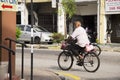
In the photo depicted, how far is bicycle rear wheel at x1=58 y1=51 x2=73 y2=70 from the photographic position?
16609 mm

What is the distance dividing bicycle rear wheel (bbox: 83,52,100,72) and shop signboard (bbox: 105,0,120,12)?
21.5 meters

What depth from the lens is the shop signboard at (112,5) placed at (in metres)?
37.1

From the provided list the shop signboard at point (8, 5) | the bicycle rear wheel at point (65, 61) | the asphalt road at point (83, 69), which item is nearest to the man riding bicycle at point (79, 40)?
the bicycle rear wheel at point (65, 61)

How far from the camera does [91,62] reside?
15.9 m

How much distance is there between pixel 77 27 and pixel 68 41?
0.65m

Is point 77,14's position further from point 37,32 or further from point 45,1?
point 37,32

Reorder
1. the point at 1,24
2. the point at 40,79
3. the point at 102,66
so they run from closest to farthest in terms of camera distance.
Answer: the point at 1,24
the point at 40,79
the point at 102,66

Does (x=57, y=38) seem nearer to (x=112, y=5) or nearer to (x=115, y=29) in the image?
(x=112, y=5)

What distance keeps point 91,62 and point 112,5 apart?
879 inches

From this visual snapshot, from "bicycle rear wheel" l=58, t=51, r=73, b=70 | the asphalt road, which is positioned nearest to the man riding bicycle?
"bicycle rear wheel" l=58, t=51, r=73, b=70

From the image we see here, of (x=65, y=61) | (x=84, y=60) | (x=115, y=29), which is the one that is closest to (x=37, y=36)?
(x=115, y=29)

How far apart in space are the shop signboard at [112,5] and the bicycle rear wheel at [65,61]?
2108 centimetres

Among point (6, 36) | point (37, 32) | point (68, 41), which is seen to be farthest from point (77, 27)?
point (37, 32)

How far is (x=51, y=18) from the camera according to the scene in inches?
1734
